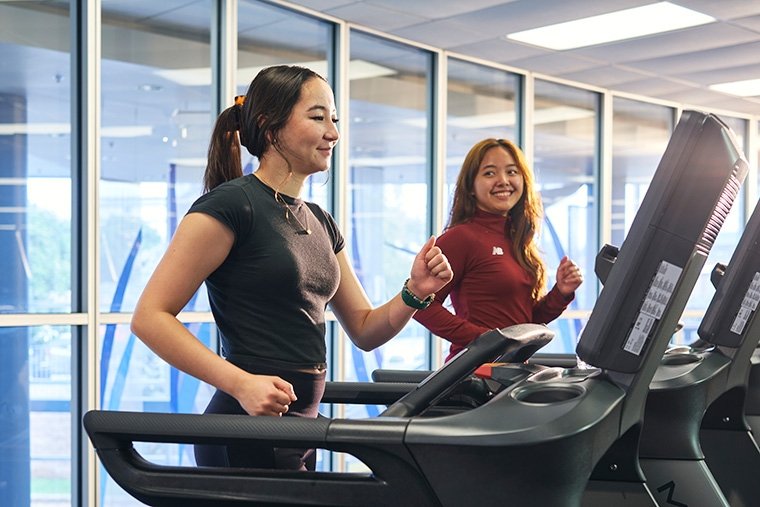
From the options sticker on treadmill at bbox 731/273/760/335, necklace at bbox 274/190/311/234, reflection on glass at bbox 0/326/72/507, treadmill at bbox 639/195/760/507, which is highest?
necklace at bbox 274/190/311/234

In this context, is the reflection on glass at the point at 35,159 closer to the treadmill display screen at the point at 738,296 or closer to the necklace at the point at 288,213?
the necklace at the point at 288,213

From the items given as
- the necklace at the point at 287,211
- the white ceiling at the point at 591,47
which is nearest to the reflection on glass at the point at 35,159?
the white ceiling at the point at 591,47

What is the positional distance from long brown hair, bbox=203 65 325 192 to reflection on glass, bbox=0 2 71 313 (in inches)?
102

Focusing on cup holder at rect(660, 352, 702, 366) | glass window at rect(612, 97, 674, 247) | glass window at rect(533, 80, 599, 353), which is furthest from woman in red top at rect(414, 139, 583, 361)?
glass window at rect(612, 97, 674, 247)

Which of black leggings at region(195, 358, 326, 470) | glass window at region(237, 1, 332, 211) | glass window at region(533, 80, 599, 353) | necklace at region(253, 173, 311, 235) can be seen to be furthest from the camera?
glass window at region(533, 80, 599, 353)

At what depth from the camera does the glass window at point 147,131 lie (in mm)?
4328

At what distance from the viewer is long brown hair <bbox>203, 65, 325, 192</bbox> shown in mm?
1615

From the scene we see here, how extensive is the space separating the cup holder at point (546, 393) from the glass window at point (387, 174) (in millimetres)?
4248

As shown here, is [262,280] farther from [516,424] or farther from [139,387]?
[139,387]

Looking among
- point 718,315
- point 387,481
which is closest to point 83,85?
point 718,315

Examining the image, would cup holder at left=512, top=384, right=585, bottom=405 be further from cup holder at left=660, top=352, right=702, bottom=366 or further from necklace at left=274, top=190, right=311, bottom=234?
cup holder at left=660, top=352, right=702, bottom=366

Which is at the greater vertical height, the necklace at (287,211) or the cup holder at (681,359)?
the necklace at (287,211)

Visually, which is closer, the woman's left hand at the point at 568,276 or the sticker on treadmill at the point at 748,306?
the sticker on treadmill at the point at 748,306

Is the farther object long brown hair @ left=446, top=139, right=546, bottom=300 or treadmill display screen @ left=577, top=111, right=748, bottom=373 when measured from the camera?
long brown hair @ left=446, top=139, right=546, bottom=300
